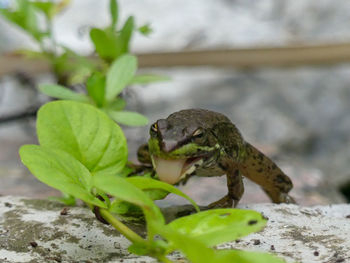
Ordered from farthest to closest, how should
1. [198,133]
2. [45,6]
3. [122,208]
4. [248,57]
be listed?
[248,57], [45,6], [198,133], [122,208]

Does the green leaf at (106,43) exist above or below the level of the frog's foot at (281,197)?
above

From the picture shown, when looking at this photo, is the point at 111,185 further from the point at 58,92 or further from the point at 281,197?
the point at 281,197

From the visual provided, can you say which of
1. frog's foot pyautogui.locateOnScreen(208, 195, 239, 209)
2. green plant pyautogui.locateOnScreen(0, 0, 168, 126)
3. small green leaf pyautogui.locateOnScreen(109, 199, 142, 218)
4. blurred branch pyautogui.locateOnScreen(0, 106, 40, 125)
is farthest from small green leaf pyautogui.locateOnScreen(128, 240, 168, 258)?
blurred branch pyautogui.locateOnScreen(0, 106, 40, 125)

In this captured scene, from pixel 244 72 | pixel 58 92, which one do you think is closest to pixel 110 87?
pixel 58 92

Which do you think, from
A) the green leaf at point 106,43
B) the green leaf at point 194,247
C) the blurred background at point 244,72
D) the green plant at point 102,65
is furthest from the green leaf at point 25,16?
the green leaf at point 194,247

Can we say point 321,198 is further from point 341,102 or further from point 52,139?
point 341,102

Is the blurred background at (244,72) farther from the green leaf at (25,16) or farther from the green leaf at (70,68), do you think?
the green leaf at (25,16)
